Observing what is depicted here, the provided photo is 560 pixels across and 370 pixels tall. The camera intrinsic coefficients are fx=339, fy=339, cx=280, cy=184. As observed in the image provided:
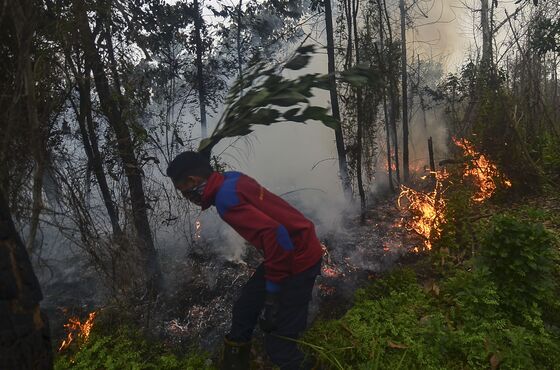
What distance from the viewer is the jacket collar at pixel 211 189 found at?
8.13 feet

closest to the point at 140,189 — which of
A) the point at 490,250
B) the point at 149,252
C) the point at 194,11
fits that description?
the point at 149,252

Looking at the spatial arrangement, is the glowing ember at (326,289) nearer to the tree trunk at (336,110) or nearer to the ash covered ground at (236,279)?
the ash covered ground at (236,279)

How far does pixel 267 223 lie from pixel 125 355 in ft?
8.47

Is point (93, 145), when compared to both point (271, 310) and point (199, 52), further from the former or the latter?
point (199, 52)

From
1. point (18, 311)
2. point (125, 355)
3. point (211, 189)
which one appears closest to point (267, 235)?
point (211, 189)

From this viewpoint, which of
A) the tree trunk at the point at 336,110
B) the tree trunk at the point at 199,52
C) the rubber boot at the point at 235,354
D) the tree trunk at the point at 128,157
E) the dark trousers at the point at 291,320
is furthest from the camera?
the tree trunk at the point at 199,52

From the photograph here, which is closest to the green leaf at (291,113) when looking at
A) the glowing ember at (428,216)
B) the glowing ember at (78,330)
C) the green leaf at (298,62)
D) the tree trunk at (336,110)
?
the green leaf at (298,62)

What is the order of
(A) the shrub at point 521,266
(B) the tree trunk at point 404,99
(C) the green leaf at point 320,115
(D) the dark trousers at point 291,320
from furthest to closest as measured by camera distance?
(B) the tree trunk at point 404,99 < (A) the shrub at point 521,266 < (D) the dark trousers at point 291,320 < (C) the green leaf at point 320,115

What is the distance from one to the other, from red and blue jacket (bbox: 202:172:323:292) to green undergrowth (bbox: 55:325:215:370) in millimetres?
1670

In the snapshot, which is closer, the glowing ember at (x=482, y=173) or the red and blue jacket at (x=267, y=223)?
the red and blue jacket at (x=267, y=223)

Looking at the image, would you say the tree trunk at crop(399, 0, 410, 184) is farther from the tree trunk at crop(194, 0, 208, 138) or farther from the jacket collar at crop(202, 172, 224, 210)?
the jacket collar at crop(202, 172, 224, 210)

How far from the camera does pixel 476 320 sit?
10.8 ft

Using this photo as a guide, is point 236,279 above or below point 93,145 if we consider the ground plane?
below

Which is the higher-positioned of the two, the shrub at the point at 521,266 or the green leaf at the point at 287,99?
the green leaf at the point at 287,99
